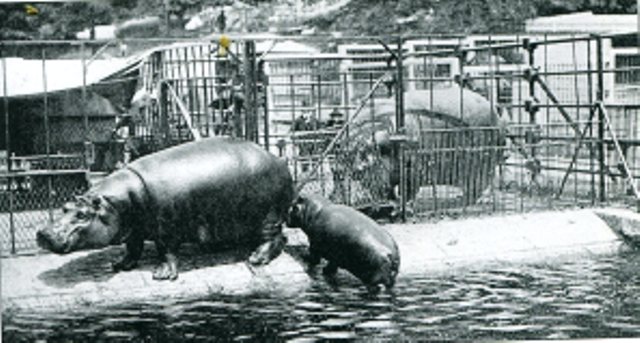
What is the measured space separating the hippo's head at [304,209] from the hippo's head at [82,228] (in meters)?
1.96

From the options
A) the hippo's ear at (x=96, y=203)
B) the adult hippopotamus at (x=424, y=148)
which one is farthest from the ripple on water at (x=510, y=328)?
the adult hippopotamus at (x=424, y=148)

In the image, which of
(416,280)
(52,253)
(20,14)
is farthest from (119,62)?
(416,280)

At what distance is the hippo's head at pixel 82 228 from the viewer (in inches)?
352

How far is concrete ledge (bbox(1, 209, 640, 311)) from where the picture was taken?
29.6 feet

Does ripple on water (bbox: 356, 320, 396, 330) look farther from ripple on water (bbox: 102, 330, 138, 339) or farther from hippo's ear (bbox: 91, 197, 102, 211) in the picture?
hippo's ear (bbox: 91, 197, 102, 211)

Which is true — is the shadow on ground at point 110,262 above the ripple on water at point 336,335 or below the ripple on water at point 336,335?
above

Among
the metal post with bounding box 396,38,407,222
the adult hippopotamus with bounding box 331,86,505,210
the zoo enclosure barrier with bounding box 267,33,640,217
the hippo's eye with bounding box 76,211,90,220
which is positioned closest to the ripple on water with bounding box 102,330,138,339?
the hippo's eye with bounding box 76,211,90,220

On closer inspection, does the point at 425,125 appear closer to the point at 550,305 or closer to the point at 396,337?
the point at 550,305

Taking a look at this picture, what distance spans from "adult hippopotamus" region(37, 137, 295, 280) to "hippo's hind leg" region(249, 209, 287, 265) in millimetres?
11

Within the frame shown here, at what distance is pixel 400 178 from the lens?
39.2 ft

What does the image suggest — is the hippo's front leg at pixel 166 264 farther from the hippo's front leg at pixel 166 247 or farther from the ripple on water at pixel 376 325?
the ripple on water at pixel 376 325

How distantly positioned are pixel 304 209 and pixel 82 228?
7.90 ft

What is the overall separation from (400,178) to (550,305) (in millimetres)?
3876

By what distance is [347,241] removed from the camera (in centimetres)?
938
